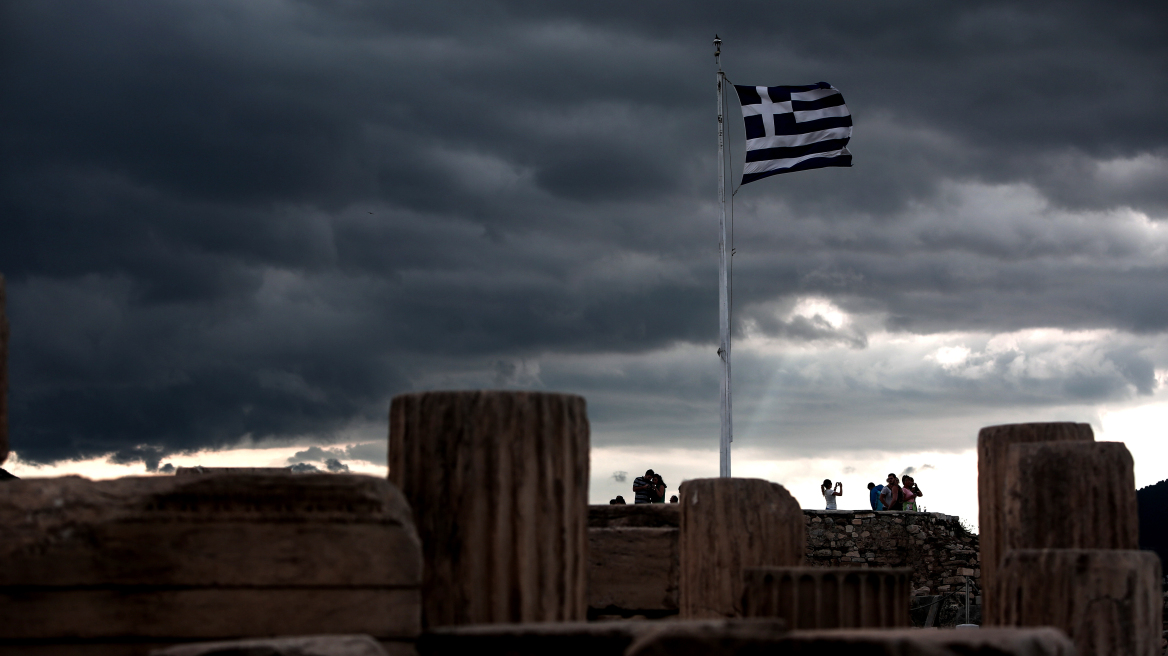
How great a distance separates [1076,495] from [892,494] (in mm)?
14105

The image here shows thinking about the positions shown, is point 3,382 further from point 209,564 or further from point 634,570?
point 634,570

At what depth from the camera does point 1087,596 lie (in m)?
Answer: 5.14

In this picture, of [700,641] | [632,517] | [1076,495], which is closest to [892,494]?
[632,517]

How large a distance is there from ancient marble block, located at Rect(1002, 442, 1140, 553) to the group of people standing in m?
13.7

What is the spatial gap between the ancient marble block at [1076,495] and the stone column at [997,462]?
0.59 metres

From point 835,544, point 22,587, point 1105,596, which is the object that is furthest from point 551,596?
point 835,544

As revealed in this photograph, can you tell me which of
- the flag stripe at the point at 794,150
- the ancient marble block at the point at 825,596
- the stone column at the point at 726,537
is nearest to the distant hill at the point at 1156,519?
the flag stripe at the point at 794,150

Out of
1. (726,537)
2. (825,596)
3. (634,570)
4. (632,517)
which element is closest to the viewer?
(825,596)

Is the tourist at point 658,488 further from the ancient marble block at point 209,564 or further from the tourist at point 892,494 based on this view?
the ancient marble block at point 209,564

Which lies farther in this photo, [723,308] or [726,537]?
[723,308]

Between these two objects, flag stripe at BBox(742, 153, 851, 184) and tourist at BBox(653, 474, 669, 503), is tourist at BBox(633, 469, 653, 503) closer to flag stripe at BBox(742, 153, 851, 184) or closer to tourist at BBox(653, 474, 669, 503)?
tourist at BBox(653, 474, 669, 503)

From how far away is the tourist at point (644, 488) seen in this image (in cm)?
1688

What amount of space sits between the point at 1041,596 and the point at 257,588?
3.34 meters

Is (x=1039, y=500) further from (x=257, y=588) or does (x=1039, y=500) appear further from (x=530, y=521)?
(x=257, y=588)
